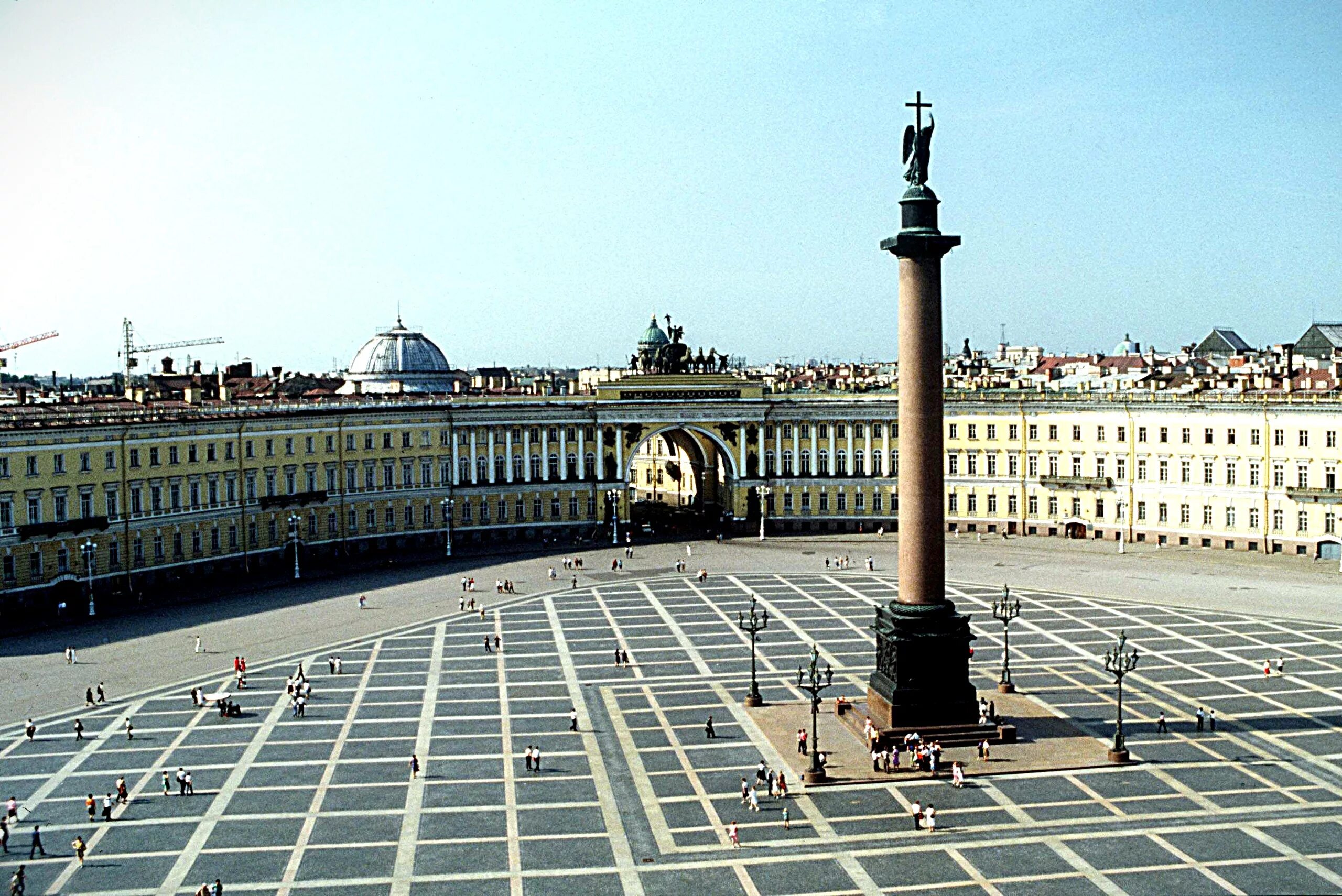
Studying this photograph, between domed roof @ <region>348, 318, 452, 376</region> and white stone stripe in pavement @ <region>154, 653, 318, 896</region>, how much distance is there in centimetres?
7389

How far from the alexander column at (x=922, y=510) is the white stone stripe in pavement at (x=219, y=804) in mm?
21798

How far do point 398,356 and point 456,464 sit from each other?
2566 cm

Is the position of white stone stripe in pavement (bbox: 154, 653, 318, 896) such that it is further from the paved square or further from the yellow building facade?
the yellow building facade

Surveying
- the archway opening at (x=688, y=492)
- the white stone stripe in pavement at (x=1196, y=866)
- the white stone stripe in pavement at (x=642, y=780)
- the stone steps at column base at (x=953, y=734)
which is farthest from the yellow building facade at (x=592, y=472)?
the white stone stripe in pavement at (x=1196, y=866)

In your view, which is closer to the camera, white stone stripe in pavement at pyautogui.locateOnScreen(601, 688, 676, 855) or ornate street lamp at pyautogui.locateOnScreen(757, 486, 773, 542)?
white stone stripe in pavement at pyautogui.locateOnScreen(601, 688, 676, 855)

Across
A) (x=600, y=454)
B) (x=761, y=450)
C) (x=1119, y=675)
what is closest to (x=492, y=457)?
(x=600, y=454)

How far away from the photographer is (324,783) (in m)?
43.3

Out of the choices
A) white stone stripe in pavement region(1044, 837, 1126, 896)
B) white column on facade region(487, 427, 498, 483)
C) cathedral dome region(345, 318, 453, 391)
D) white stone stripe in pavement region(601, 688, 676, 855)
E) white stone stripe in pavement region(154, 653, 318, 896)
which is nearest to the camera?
white stone stripe in pavement region(1044, 837, 1126, 896)

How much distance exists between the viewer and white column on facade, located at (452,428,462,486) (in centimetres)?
10456

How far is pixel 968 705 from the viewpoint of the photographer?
4641 cm

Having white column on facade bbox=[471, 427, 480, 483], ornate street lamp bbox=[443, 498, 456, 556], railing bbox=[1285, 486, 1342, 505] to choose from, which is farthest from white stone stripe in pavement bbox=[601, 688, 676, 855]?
railing bbox=[1285, 486, 1342, 505]

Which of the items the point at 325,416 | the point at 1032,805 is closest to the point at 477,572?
the point at 325,416

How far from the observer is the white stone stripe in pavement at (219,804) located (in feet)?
117

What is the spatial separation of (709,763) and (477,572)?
146ft
